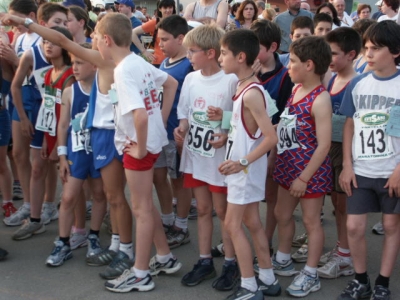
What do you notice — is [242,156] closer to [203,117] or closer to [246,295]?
[203,117]

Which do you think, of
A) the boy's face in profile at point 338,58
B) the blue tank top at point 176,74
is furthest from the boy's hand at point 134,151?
the boy's face in profile at point 338,58

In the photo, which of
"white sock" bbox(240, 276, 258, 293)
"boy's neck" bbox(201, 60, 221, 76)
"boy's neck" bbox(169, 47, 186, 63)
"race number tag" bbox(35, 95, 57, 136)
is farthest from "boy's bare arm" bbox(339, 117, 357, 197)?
"race number tag" bbox(35, 95, 57, 136)

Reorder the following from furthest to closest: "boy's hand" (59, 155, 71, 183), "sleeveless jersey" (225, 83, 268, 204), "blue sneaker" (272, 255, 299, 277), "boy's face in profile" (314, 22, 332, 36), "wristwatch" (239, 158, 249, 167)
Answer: "boy's face in profile" (314, 22, 332, 36) → "boy's hand" (59, 155, 71, 183) → "blue sneaker" (272, 255, 299, 277) → "sleeveless jersey" (225, 83, 268, 204) → "wristwatch" (239, 158, 249, 167)

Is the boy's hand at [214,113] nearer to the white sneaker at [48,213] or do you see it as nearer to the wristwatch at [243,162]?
the wristwatch at [243,162]

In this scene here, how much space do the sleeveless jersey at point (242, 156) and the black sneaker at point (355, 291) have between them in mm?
863

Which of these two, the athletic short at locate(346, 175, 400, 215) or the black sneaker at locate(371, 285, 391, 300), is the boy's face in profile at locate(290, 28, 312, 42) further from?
the black sneaker at locate(371, 285, 391, 300)

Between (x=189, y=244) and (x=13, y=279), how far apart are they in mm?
1415

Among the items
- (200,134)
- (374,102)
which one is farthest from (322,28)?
(200,134)

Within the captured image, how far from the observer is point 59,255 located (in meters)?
4.25

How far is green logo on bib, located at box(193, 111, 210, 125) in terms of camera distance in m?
3.76

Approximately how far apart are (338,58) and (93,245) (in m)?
2.34

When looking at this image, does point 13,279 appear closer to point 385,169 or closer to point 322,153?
point 322,153

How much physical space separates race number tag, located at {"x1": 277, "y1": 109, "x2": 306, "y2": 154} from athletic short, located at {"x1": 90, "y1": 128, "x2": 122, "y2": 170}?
3.73 ft

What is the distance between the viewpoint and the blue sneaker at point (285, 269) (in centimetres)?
402
